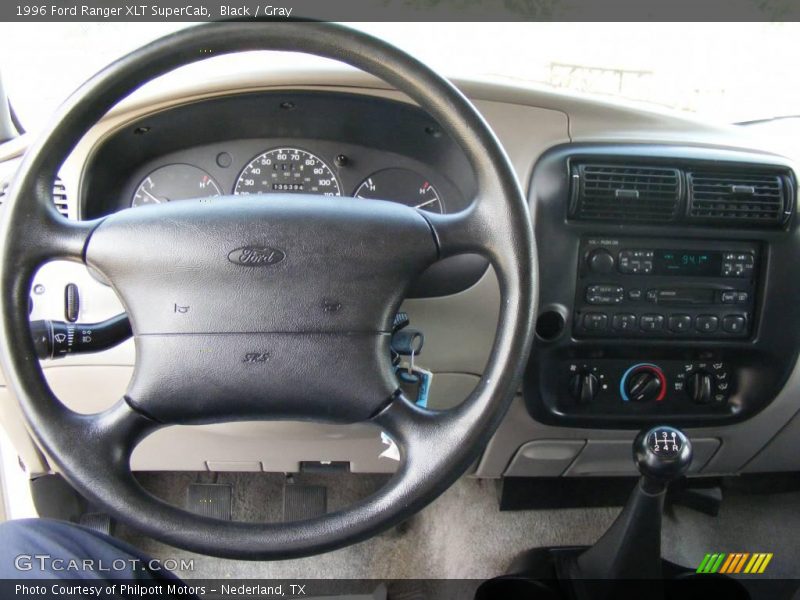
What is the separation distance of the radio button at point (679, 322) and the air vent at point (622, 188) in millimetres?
195

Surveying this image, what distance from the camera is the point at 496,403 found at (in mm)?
794

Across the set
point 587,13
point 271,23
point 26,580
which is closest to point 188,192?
point 271,23

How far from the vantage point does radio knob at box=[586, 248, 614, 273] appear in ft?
3.85

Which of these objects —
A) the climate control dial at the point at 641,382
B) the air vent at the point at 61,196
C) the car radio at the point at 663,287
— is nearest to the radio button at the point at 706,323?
the car radio at the point at 663,287

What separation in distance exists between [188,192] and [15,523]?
590 millimetres

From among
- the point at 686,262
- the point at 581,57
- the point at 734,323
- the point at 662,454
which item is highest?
the point at 581,57

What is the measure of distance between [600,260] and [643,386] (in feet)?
0.85

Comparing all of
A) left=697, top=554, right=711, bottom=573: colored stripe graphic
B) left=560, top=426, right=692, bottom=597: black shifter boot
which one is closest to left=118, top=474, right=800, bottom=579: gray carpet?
left=697, top=554, right=711, bottom=573: colored stripe graphic

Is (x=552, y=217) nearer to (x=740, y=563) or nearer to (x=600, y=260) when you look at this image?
(x=600, y=260)

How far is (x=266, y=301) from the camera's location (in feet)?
2.72

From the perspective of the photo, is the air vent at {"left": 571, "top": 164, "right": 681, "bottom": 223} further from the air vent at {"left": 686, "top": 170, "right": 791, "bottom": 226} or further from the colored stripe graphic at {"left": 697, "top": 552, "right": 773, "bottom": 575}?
the colored stripe graphic at {"left": 697, "top": 552, "right": 773, "bottom": 575}

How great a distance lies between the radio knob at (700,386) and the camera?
4.19ft

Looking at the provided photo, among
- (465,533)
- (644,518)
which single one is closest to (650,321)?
(644,518)

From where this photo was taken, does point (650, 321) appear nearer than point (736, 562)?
Yes
